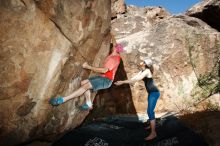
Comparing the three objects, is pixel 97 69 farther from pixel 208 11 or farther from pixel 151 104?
pixel 208 11

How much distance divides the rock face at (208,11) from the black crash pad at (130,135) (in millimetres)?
6469

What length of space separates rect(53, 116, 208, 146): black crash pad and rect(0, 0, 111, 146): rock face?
0.59 metres

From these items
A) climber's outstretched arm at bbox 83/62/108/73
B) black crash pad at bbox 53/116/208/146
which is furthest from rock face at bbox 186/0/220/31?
climber's outstretched arm at bbox 83/62/108/73

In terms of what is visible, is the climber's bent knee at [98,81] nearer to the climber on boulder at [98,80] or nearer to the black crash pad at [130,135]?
the climber on boulder at [98,80]

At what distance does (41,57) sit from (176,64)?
5.15 m

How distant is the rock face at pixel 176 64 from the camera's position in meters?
9.76

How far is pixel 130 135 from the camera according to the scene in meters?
7.77

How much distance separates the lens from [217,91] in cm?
984

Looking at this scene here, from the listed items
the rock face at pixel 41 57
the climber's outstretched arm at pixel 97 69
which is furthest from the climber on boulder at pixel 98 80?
the rock face at pixel 41 57

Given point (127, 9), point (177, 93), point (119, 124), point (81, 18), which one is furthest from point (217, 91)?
point (127, 9)

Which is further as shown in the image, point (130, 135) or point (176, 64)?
point (176, 64)

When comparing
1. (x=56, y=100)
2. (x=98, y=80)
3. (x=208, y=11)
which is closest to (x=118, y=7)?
(x=208, y=11)

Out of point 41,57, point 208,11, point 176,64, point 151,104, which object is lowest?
point 151,104

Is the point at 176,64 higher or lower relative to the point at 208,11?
lower
